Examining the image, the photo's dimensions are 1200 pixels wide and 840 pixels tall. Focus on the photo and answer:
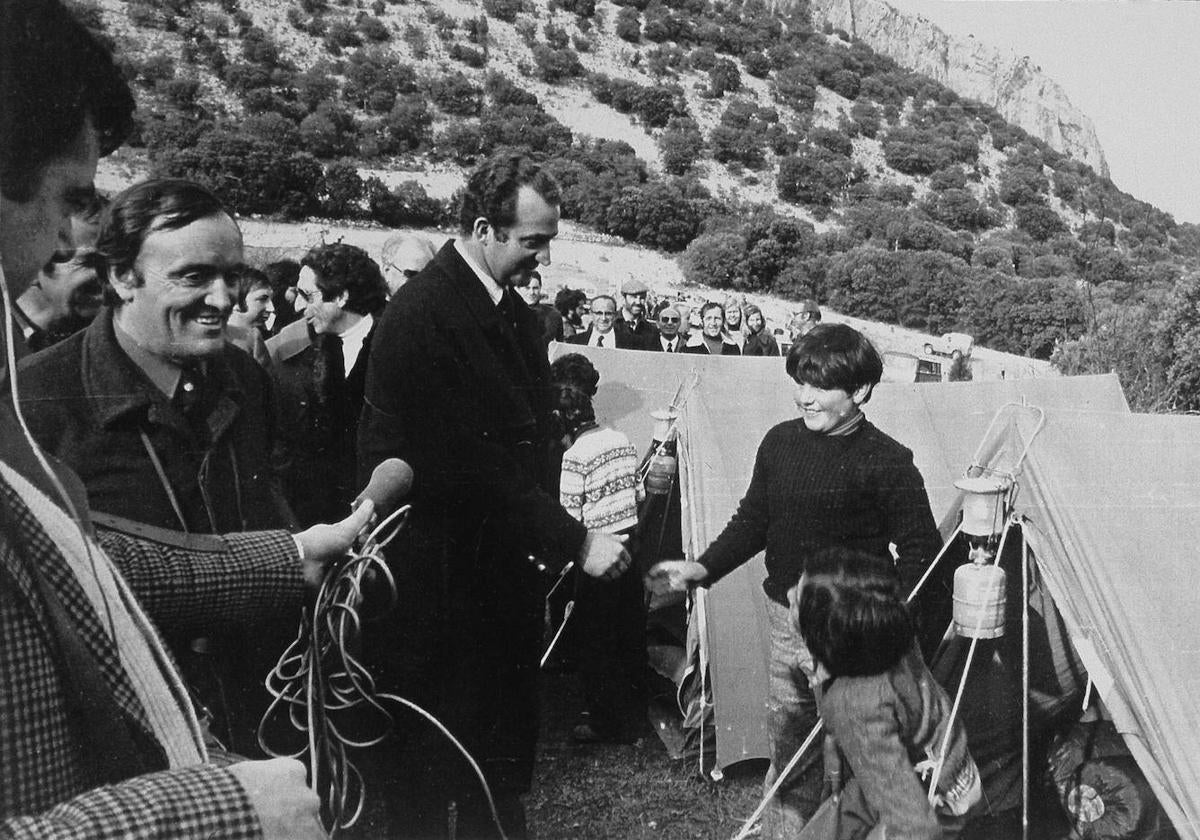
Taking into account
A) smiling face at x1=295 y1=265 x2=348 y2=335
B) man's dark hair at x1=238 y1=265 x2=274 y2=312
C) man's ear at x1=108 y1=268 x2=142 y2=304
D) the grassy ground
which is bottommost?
the grassy ground

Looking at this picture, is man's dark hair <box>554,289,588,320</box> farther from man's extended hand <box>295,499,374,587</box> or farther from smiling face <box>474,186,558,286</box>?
man's extended hand <box>295,499,374,587</box>

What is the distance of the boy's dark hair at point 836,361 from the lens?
227 centimetres

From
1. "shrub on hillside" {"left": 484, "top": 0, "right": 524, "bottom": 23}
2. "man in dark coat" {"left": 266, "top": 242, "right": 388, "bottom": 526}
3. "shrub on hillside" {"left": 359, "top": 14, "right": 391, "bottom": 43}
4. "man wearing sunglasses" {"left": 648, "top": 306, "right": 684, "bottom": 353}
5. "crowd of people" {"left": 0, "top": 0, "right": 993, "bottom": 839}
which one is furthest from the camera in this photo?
"shrub on hillside" {"left": 484, "top": 0, "right": 524, "bottom": 23}

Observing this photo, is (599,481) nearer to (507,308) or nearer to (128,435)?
(507,308)

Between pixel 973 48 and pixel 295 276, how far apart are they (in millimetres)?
51374

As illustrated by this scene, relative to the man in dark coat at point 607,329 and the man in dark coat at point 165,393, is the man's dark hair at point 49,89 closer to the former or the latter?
the man in dark coat at point 165,393

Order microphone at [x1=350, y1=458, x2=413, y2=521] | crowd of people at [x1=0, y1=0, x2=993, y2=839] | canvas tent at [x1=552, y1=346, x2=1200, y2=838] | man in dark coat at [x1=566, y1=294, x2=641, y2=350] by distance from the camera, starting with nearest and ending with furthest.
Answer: crowd of people at [x1=0, y1=0, x2=993, y2=839] → microphone at [x1=350, y1=458, x2=413, y2=521] → canvas tent at [x1=552, y1=346, x2=1200, y2=838] → man in dark coat at [x1=566, y1=294, x2=641, y2=350]

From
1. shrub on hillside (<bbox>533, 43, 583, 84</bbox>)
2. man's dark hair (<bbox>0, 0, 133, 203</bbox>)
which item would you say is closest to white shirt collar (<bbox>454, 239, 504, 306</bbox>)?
man's dark hair (<bbox>0, 0, 133, 203</bbox>)

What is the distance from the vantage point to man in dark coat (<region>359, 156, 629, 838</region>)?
2.01 meters

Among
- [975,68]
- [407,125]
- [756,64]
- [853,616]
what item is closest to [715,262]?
[407,125]

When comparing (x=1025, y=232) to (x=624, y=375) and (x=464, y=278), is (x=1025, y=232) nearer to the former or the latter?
(x=624, y=375)

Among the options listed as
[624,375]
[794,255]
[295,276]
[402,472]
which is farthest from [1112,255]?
[402,472]

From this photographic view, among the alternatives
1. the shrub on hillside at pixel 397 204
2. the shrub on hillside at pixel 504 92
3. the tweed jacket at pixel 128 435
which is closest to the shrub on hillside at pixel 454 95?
the shrub on hillside at pixel 504 92

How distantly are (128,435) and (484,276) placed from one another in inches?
37.7
